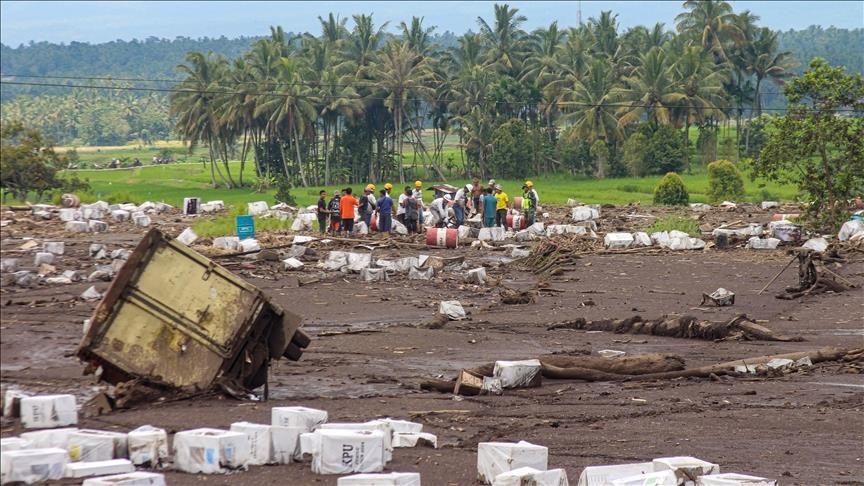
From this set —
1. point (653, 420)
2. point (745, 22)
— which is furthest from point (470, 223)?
point (745, 22)

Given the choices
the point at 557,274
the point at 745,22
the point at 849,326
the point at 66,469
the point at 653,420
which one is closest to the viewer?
the point at 66,469

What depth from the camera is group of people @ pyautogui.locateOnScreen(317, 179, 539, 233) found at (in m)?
31.2

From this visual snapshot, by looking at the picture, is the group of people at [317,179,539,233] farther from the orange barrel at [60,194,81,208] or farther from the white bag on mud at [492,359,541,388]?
the white bag on mud at [492,359,541,388]

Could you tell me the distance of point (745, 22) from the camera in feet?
282

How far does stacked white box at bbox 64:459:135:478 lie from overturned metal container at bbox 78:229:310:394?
122 inches

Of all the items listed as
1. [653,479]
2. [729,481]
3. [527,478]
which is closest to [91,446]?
[527,478]

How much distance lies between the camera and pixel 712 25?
85.0 meters

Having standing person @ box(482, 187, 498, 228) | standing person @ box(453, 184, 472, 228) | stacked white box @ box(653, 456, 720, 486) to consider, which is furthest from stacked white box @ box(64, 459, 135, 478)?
standing person @ box(453, 184, 472, 228)

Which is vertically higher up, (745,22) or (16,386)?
(745,22)

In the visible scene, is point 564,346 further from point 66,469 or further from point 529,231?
point 529,231

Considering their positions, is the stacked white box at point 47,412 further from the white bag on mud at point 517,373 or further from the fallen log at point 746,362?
the fallen log at point 746,362

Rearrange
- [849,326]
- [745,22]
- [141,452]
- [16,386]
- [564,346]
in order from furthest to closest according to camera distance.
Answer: [745,22], [849,326], [564,346], [16,386], [141,452]

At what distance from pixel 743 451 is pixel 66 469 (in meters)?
5.10

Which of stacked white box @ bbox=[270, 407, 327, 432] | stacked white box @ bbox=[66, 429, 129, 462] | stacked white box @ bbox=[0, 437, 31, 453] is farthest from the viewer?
stacked white box @ bbox=[270, 407, 327, 432]
